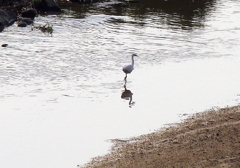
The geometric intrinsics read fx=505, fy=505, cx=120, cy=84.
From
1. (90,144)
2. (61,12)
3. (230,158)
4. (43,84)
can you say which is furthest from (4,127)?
(61,12)

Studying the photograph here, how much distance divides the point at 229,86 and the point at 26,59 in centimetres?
971

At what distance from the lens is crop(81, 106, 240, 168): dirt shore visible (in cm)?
1120

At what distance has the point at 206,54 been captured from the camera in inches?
1017

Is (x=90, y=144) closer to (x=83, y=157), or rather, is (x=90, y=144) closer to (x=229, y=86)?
(x=83, y=157)

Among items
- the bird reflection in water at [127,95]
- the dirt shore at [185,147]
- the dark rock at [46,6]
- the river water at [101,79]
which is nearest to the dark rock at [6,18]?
the river water at [101,79]

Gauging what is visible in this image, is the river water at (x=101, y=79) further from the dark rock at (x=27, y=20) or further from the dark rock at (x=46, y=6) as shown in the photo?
the dark rock at (x=46, y=6)

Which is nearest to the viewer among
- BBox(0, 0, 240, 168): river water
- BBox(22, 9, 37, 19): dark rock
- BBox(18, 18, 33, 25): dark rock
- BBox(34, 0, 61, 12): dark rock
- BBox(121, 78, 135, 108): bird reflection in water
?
BBox(0, 0, 240, 168): river water

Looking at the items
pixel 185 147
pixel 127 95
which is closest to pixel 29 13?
pixel 127 95

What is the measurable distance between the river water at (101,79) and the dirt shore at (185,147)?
69 centimetres

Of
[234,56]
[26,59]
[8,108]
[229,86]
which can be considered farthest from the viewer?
[234,56]

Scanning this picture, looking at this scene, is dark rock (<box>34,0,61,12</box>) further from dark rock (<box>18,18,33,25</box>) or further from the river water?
dark rock (<box>18,18,33,25</box>)

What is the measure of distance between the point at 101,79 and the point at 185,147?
29.2ft

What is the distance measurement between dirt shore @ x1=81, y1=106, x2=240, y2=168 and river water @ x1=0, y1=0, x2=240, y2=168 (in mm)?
688

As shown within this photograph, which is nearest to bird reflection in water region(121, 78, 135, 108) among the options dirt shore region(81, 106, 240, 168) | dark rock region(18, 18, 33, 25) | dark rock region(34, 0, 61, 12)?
dirt shore region(81, 106, 240, 168)
